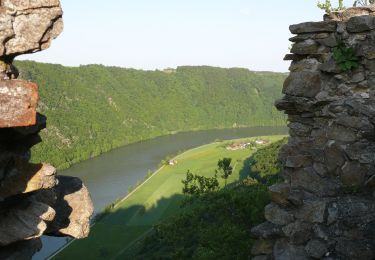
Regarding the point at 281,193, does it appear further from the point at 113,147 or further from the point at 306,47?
the point at 113,147

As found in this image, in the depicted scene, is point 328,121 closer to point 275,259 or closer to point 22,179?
point 275,259

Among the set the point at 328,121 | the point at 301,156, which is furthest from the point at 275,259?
the point at 328,121

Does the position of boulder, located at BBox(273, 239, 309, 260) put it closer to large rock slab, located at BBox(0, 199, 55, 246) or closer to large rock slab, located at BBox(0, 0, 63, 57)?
large rock slab, located at BBox(0, 199, 55, 246)

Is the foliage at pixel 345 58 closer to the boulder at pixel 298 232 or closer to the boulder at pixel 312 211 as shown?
the boulder at pixel 312 211

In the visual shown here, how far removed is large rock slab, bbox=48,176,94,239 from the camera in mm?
8523

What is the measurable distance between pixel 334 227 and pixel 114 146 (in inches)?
4674

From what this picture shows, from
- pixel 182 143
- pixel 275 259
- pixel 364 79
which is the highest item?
pixel 364 79

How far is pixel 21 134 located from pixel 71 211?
2285 mm

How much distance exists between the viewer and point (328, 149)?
7.98 meters

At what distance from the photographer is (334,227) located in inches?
296

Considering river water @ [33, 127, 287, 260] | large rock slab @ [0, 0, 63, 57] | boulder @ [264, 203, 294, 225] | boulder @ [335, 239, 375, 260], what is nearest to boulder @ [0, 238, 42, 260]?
large rock slab @ [0, 0, 63, 57]

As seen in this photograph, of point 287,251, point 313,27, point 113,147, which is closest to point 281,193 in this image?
point 287,251

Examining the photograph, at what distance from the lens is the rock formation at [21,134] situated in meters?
6.34

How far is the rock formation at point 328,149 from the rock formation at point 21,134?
4.29 meters
